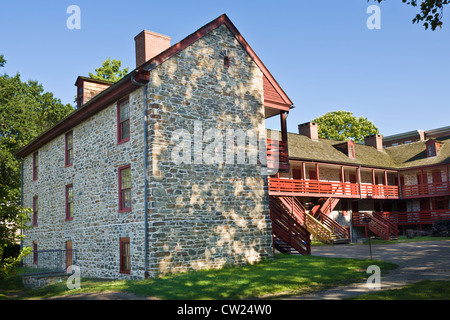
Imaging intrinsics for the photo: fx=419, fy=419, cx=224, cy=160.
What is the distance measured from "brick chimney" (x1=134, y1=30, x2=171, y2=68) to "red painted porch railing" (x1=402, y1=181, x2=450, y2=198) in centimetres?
2760

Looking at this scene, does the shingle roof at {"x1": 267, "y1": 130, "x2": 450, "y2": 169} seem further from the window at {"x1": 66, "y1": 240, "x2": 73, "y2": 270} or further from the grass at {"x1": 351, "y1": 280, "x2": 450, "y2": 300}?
the grass at {"x1": 351, "y1": 280, "x2": 450, "y2": 300}

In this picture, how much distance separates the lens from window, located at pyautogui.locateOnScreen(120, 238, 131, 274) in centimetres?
1508

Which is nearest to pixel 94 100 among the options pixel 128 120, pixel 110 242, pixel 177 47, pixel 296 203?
pixel 128 120

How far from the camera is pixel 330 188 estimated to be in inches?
1253

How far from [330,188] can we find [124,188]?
20.0 metres

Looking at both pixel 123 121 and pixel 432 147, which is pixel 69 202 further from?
pixel 432 147

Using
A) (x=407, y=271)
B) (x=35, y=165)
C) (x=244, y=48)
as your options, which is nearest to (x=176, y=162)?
(x=244, y=48)

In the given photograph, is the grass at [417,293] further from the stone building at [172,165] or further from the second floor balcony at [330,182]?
the second floor balcony at [330,182]

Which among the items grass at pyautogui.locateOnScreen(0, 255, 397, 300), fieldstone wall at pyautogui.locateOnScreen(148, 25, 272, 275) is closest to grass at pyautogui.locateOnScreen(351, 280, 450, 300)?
grass at pyautogui.locateOnScreen(0, 255, 397, 300)

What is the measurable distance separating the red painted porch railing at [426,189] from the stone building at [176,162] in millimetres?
22842

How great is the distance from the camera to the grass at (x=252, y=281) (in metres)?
10.9

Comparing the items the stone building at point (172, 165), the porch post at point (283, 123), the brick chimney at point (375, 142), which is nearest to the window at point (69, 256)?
the stone building at point (172, 165)
